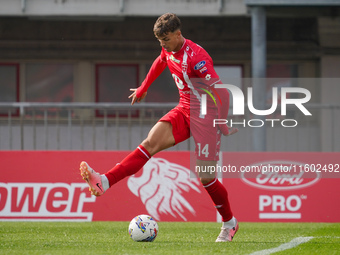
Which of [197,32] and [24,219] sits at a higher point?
[197,32]

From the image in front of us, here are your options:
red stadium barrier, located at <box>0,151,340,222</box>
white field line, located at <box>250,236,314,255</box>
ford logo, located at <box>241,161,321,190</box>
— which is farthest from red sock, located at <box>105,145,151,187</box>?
ford logo, located at <box>241,161,321,190</box>

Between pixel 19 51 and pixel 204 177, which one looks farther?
pixel 19 51

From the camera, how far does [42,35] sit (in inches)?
589

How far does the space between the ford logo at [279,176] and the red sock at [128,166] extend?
3964mm

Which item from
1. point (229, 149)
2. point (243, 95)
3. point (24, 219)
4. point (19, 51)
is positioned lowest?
point (24, 219)

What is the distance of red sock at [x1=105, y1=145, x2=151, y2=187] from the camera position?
6160 millimetres

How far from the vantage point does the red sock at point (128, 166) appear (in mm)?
6160

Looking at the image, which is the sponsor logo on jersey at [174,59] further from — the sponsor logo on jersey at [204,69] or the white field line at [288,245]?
the white field line at [288,245]

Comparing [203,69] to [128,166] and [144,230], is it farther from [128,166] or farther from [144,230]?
[144,230]

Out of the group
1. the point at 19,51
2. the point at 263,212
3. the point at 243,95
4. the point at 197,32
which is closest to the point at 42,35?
the point at 19,51

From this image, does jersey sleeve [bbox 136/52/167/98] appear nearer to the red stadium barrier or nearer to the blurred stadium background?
the red stadium barrier

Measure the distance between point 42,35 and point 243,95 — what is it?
4.75 meters

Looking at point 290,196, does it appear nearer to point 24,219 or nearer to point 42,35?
point 24,219

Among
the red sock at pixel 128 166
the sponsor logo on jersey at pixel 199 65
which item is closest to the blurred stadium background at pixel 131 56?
the red sock at pixel 128 166
